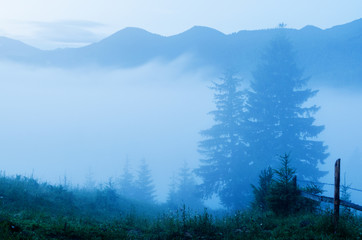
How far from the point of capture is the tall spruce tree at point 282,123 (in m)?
29.1

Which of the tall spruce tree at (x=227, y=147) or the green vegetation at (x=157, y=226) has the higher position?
the tall spruce tree at (x=227, y=147)

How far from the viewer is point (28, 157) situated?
160 metres

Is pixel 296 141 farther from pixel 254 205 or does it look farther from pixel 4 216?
pixel 4 216

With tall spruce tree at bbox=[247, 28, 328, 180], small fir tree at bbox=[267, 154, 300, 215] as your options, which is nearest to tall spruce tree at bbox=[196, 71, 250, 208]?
tall spruce tree at bbox=[247, 28, 328, 180]

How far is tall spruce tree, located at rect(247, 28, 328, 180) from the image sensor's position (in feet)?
95.4

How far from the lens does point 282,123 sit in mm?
29797

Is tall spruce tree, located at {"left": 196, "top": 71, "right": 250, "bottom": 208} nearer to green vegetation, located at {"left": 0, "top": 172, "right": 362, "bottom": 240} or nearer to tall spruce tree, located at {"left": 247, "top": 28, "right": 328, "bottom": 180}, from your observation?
tall spruce tree, located at {"left": 247, "top": 28, "right": 328, "bottom": 180}

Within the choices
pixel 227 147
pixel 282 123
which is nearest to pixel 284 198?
pixel 282 123

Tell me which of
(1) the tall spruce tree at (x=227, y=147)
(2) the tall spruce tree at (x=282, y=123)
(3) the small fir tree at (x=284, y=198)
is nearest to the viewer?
(3) the small fir tree at (x=284, y=198)

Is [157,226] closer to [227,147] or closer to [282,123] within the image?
[227,147]

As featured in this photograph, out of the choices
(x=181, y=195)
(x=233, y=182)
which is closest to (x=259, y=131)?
(x=233, y=182)

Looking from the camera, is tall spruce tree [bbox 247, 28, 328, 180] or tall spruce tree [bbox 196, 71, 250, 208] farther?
tall spruce tree [bbox 196, 71, 250, 208]

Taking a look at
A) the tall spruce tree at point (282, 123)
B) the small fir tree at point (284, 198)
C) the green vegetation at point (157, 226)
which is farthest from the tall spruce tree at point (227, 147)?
the green vegetation at point (157, 226)

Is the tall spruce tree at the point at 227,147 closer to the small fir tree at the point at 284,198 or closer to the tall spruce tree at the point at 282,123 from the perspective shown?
the tall spruce tree at the point at 282,123
